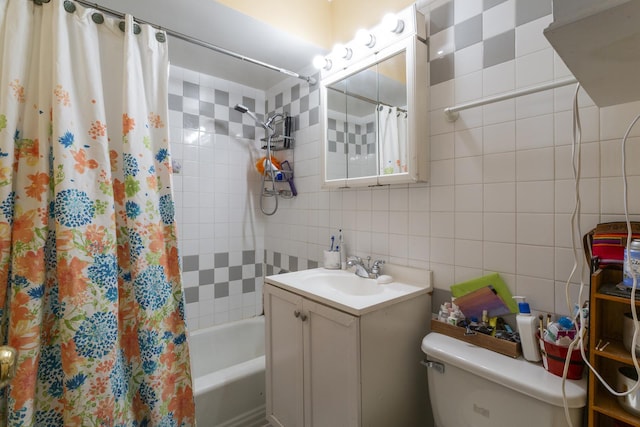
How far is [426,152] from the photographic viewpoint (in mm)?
1363

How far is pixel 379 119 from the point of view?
1.52m

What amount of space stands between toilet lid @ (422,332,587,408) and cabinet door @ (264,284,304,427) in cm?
58

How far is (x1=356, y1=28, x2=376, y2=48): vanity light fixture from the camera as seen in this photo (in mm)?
1480

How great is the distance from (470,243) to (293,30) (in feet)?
4.83

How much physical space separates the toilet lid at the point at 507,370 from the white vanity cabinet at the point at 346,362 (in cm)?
15

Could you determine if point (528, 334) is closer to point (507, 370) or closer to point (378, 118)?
point (507, 370)

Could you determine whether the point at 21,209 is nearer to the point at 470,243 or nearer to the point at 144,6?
the point at 144,6

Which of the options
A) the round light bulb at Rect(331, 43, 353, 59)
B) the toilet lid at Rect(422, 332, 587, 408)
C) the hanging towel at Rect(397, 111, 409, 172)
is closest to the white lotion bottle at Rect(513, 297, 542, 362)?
the toilet lid at Rect(422, 332, 587, 408)

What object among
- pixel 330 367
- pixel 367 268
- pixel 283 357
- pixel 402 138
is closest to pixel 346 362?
pixel 330 367

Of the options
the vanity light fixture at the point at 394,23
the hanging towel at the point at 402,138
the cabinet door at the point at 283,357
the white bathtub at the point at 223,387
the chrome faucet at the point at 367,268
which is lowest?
the white bathtub at the point at 223,387

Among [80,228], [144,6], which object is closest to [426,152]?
[80,228]

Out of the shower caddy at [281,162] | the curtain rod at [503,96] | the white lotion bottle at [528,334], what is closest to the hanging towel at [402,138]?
the curtain rod at [503,96]

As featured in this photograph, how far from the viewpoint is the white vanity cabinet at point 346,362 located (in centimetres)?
111

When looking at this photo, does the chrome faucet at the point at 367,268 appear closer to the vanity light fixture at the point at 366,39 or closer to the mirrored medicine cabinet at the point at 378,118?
the mirrored medicine cabinet at the point at 378,118
